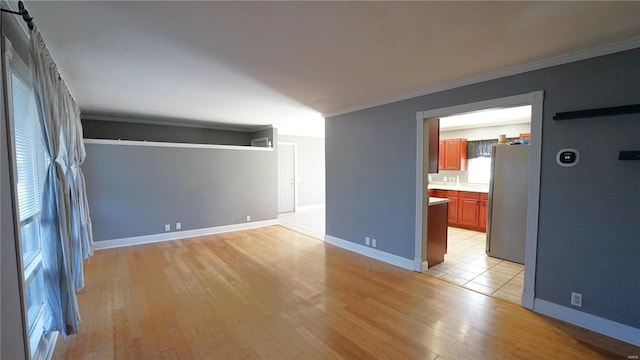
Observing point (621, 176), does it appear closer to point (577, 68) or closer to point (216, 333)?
point (577, 68)

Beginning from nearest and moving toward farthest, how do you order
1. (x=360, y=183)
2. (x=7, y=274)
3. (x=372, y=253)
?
(x=7, y=274) < (x=372, y=253) < (x=360, y=183)

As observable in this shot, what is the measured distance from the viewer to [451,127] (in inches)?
265

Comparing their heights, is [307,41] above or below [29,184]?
above

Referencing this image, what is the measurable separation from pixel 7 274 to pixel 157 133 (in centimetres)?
530

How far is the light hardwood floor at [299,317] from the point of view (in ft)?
6.96

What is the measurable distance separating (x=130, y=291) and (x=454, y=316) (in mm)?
3606

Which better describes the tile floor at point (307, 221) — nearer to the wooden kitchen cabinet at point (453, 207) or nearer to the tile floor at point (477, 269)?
the tile floor at point (477, 269)

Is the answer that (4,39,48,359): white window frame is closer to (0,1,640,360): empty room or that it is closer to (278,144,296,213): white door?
(0,1,640,360): empty room

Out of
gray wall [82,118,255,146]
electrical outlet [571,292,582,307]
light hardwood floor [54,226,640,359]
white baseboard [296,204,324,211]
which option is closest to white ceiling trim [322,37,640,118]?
electrical outlet [571,292,582,307]

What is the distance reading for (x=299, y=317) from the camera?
2.59 metres

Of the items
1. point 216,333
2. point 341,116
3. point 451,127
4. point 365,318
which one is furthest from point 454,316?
point 451,127

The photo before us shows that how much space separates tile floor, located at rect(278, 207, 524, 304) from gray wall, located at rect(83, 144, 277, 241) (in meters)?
1.99

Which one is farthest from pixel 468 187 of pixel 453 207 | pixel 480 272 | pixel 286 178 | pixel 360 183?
pixel 286 178

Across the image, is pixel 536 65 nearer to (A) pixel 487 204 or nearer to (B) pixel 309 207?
(A) pixel 487 204
